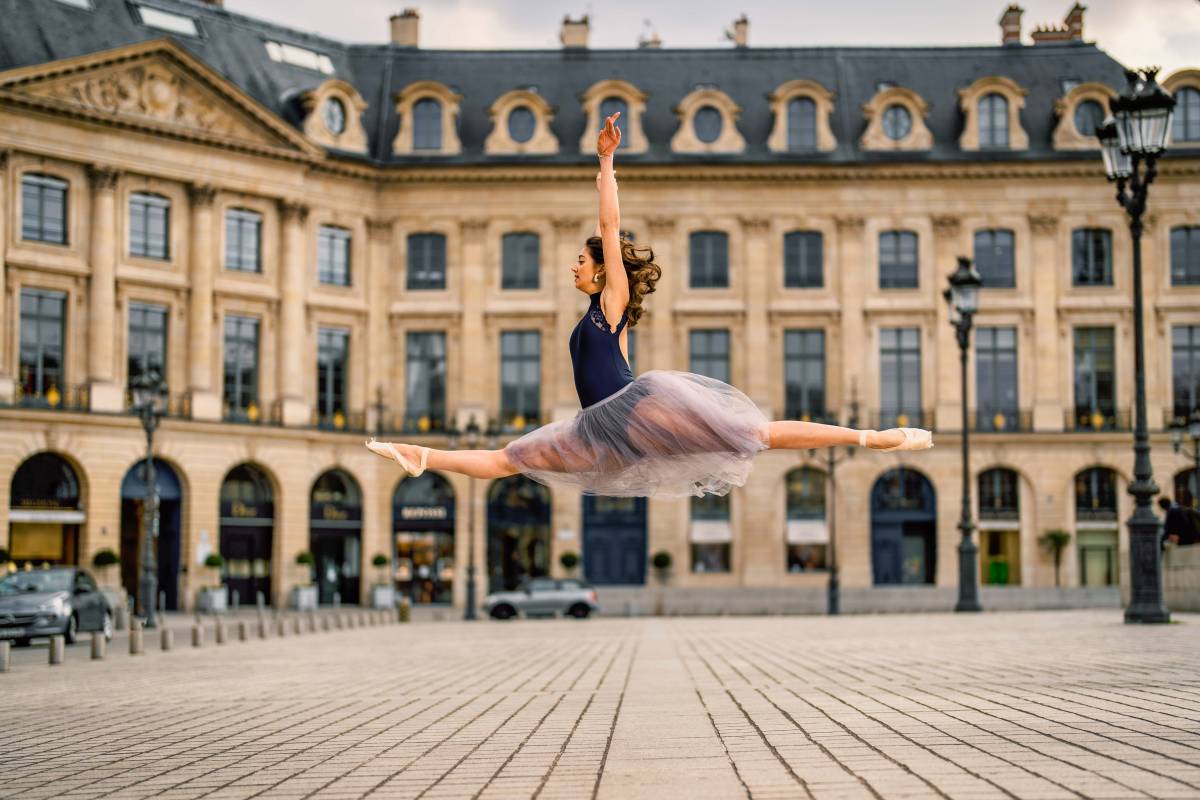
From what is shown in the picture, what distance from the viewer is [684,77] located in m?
69.5

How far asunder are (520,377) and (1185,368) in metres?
25.8

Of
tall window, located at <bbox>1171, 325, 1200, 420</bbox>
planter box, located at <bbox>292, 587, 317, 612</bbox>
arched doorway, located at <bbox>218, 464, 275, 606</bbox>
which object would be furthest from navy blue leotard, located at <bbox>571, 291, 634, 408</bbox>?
tall window, located at <bbox>1171, 325, 1200, 420</bbox>

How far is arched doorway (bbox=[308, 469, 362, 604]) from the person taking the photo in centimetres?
6350

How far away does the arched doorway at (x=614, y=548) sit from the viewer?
64875 millimetres

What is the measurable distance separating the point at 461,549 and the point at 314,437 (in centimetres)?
710

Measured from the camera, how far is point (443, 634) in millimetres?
35719

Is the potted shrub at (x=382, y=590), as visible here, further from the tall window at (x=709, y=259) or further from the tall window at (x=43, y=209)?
the tall window at (x=709, y=259)

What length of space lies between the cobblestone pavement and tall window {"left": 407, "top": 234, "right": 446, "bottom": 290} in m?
45.8

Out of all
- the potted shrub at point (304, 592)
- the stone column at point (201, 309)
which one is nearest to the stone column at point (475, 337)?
the potted shrub at point (304, 592)

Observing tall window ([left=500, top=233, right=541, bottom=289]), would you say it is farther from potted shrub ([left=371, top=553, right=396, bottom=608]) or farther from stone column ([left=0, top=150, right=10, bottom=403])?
stone column ([left=0, top=150, right=10, bottom=403])

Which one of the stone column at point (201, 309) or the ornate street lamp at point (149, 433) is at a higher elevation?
the stone column at point (201, 309)

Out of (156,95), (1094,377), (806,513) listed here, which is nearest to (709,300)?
(806,513)

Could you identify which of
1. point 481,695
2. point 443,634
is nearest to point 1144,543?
point 481,695

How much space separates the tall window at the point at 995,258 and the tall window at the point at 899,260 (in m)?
2.47
